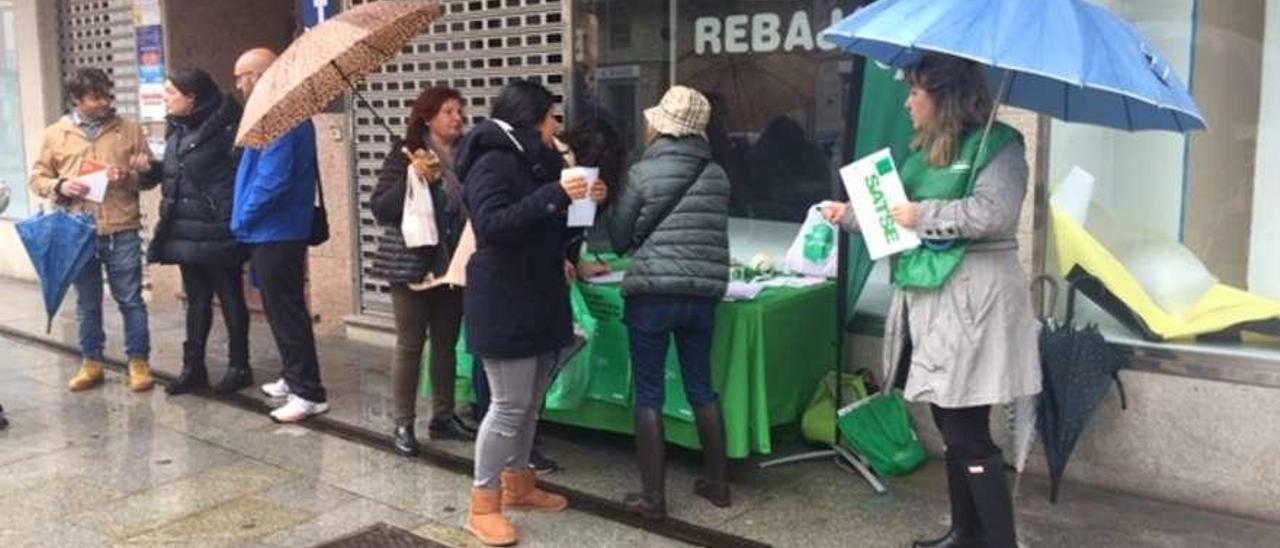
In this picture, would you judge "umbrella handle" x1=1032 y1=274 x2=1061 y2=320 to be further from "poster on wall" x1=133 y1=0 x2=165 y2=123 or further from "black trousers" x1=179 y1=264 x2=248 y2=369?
"poster on wall" x1=133 y1=0 x2=165 y2=123

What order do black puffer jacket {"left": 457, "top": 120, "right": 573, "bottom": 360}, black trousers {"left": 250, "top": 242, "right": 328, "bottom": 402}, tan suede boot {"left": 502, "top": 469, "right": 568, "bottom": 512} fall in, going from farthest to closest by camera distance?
black trousers {"left": 250, "top": 242, "right": 328, "bottom": 402} < tan suede boot {"left": 502, "top": 469, "right": 568, "bottom": 512} < black puffer jacket {"left": 457, "top": 120, "right": 573, "bottom": 360}

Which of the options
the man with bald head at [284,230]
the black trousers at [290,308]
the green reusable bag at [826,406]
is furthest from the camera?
the black trousers at [290,308]

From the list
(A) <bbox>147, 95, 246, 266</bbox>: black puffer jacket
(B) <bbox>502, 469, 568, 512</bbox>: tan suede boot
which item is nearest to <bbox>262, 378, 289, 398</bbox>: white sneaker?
(A) <bbox>147, 95, 246, 266</bbox>: black puffer jacket

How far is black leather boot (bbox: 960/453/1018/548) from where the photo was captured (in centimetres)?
368

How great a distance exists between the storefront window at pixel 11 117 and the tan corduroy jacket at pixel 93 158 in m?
4.31

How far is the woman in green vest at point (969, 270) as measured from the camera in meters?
3.55

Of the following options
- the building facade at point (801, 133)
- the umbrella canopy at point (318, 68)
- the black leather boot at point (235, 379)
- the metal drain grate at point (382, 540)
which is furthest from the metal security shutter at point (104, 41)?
the metal drain grate at point (382, 540)

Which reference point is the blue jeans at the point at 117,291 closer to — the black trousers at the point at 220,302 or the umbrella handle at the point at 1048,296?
the black trousers at the point at 220,302

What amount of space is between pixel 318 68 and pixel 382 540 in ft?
6.03

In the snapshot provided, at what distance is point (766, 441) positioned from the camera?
4.59m

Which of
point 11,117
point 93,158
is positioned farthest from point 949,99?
point 11,117

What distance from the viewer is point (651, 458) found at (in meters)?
4.37

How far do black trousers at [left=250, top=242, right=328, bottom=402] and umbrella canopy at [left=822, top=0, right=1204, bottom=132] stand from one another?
10.3 feet

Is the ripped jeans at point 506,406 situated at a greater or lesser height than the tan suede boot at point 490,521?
greater
